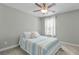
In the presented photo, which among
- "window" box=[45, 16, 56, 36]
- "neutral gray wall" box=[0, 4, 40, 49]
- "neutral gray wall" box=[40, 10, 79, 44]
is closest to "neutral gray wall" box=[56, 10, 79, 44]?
"neutral gray wall" box=[40, 10, 79, 44]

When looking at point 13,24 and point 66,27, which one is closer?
point 13,24

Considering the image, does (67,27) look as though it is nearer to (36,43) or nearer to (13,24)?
(36,43)

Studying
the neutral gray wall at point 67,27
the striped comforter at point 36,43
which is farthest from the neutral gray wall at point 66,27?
the striped comforter at point 36,43

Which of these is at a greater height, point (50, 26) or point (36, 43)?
point (50, 26)

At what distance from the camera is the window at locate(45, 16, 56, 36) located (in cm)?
126

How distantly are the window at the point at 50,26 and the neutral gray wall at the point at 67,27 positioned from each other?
101mm

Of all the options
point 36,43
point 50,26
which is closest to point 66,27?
point 50,26

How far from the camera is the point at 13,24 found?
4.06ft

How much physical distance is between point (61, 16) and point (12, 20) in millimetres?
908

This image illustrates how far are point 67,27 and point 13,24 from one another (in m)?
1.01
